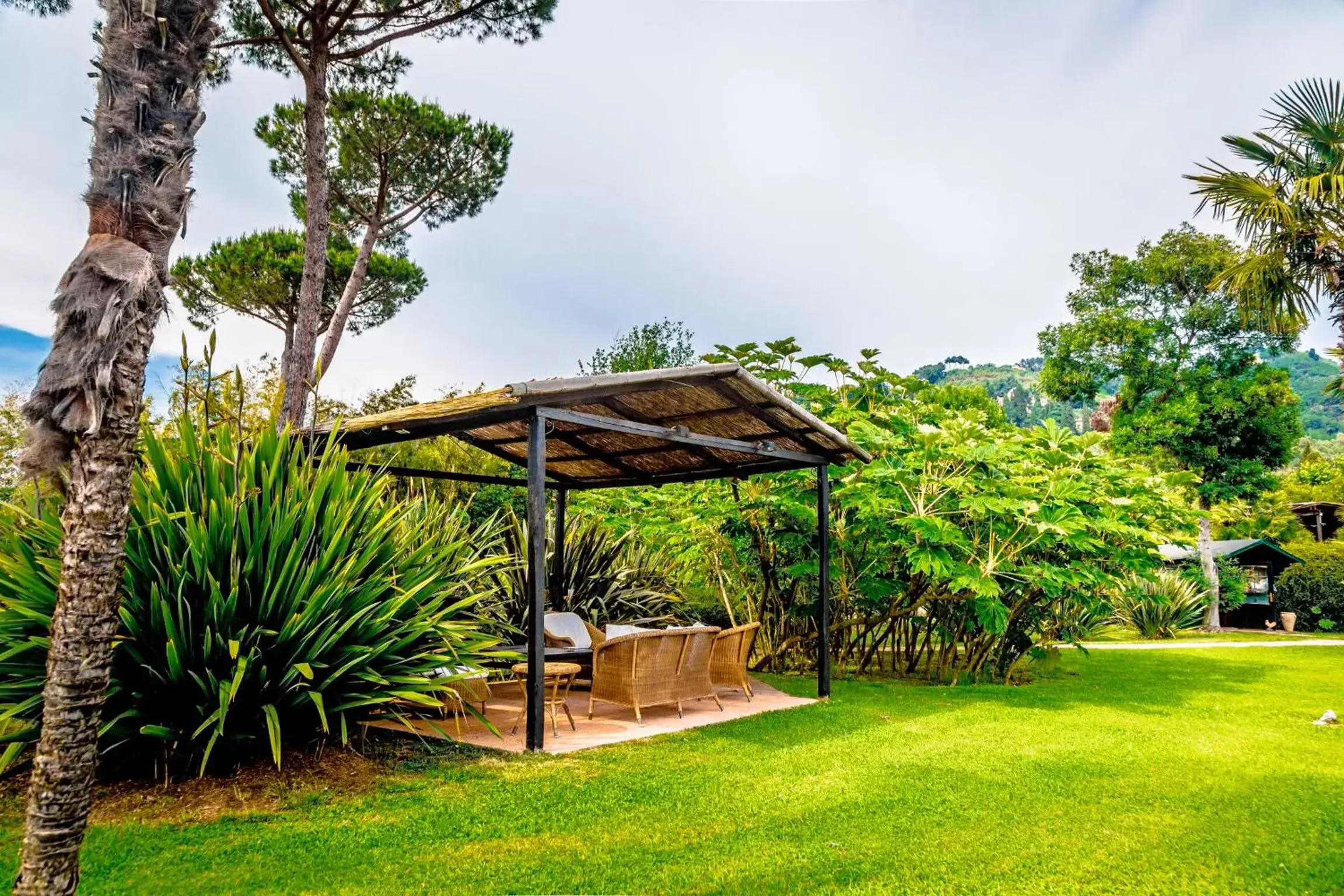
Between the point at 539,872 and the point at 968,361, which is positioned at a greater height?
the point at 968,361

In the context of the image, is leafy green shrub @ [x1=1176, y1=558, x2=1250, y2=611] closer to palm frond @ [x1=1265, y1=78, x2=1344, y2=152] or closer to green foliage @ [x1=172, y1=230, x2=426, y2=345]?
palm frond @ [x1=1265, y1=78, x2=1344, y2=152]

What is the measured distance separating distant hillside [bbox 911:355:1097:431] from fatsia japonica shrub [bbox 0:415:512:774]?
84.7m

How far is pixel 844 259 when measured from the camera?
24.5 metres

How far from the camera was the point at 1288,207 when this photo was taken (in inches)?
412

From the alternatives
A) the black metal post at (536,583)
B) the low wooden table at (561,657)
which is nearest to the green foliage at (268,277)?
→ the low wooden table at (561,657)

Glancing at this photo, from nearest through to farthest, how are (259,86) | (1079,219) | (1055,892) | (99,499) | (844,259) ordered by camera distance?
(99,499), (1055,892), (259,86), (1079,219), (844,259)

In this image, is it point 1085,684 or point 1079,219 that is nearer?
point 1085,684

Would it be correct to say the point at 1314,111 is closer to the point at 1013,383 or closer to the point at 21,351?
the point at 21,351

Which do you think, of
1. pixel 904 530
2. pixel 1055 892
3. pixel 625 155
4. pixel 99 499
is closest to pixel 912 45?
pixel 625 155

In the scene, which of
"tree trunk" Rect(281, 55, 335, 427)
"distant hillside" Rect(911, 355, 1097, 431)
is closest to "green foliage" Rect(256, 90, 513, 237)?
"tree trunk" Rect(281, 55, 335, 427)

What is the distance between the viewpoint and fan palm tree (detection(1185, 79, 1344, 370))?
10430 mm

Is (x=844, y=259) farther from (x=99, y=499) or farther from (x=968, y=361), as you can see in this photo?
(x=968, y=361)

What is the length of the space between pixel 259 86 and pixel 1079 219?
19.8m

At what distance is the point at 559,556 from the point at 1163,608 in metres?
14.8
